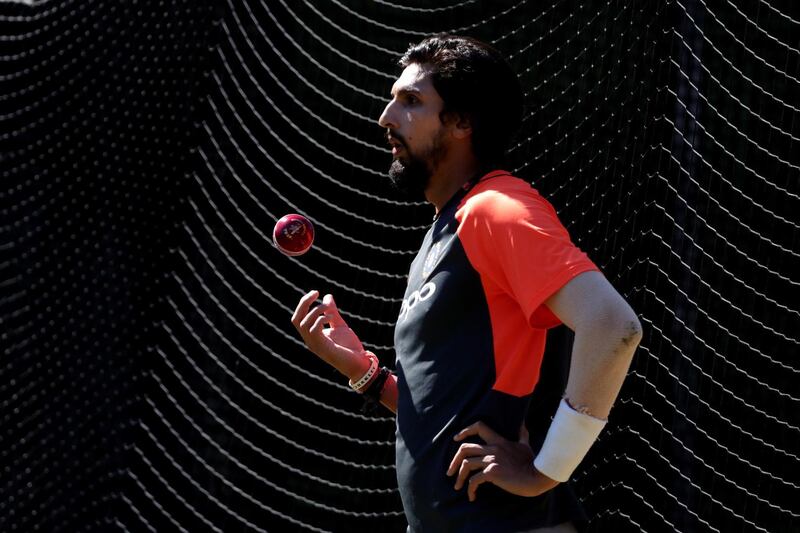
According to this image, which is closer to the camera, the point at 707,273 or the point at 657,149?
the point at 657,149

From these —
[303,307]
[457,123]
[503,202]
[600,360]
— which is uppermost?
[457,123]

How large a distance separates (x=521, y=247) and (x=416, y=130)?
42 centimetres

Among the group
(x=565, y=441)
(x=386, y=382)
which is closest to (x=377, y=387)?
(x=386, y=382)

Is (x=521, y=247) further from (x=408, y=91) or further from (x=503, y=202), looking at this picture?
(x=408, y=91)

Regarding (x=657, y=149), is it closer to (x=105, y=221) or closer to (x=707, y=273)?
(x=707, y=273)

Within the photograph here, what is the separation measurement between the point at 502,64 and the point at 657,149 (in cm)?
115

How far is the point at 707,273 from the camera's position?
378 cm

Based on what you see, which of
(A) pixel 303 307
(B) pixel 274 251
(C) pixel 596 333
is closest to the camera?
(C) pixel 596 333

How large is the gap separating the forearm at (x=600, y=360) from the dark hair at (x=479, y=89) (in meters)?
0.51

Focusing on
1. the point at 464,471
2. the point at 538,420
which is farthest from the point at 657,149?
the point at 464,471

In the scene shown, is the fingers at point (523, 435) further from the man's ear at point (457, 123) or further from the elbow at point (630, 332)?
the man's ear at point (457, 123)

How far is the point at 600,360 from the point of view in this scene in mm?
1549

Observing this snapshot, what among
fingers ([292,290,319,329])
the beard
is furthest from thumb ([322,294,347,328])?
the beard

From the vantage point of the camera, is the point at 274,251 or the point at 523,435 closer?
the point at 523,435
